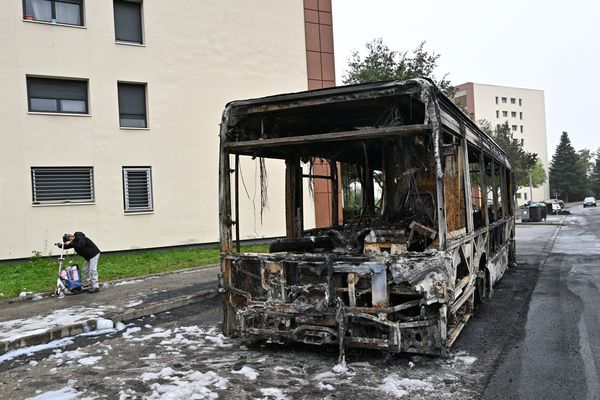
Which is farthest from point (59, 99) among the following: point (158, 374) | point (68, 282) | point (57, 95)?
point (158, 374)

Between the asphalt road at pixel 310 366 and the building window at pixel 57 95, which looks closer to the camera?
the asphalt road at pixel 310 366

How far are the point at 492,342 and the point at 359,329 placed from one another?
5.98 ft

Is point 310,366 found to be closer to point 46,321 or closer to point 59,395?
point 59,395

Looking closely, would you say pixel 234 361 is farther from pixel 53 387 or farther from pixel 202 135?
pixel 202 135

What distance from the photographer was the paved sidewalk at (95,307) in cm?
659

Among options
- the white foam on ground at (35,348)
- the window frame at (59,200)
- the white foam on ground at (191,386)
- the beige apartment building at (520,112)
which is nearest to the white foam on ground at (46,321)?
the white foam on ground at (35,348)

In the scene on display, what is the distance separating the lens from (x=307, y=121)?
6.50 m

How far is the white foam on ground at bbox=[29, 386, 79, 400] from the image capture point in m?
4.40

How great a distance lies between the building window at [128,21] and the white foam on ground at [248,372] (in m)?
14.3

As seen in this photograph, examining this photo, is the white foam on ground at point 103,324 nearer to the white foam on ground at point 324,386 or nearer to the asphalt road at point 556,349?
the white foam on ground at point 324,386

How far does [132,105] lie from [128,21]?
2.86m

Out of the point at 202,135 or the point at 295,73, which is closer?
the point at 202,135

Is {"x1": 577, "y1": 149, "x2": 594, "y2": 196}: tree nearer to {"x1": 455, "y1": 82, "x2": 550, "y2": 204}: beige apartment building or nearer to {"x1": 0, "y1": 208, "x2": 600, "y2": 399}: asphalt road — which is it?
{"x1": 455, "y1": 82, "x2": 550, "y2": 204}: beige apartment building

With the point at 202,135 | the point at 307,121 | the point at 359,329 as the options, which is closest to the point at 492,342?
the point at 359,329
